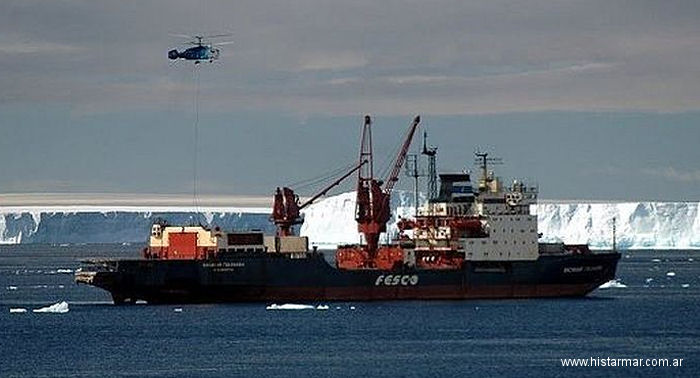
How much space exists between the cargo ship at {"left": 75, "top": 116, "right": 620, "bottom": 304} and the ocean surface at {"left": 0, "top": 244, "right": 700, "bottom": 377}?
0.88 metres

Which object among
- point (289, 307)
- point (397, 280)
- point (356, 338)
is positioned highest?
point (397, 280)

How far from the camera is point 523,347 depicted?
54281 mm

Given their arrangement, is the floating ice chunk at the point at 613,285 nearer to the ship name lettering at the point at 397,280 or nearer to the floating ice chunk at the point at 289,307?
the ship name lettering at the point at 397,280

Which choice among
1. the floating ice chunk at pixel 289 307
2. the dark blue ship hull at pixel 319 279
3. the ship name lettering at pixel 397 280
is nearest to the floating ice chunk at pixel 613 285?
the dark blue ship hull at pixel 319 279

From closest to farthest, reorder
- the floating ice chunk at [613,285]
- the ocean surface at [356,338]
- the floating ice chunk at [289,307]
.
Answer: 1. the ocean surface at [356,338]
2. the floating ice chunk at [289,307]
3. the floating ice chunk at [613,285]

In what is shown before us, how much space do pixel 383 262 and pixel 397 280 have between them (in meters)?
1.38

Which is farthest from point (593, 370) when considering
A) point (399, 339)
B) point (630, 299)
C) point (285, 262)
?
point (630, 299)

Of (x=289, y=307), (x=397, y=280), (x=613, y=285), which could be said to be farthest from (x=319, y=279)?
(x=613, y=285)

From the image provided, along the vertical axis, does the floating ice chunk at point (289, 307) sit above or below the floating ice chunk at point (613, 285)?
below

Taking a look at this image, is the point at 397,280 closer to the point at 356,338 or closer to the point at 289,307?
the point at 289,307

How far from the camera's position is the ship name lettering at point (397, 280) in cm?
7319

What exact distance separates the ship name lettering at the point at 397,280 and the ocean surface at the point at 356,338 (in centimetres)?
112

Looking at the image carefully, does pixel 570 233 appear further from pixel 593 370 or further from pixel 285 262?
pixel 593 370

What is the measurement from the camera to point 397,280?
73250mm
